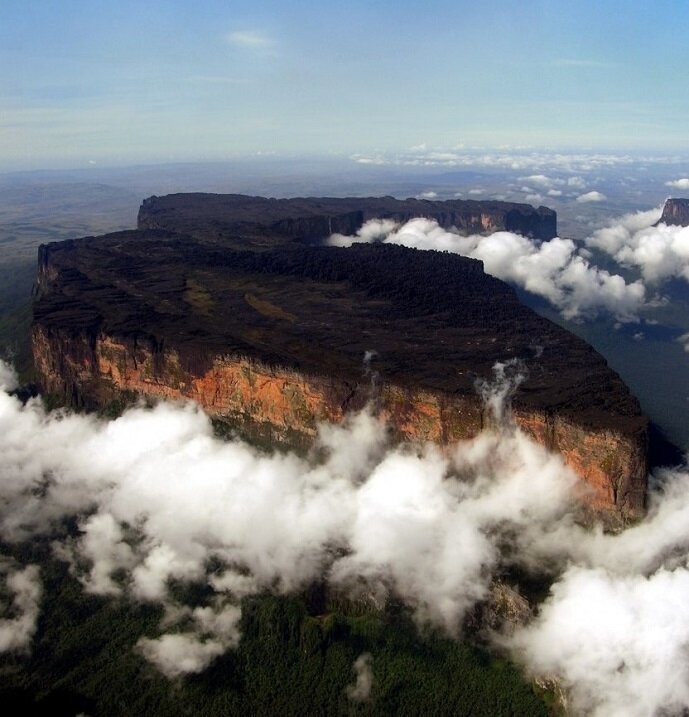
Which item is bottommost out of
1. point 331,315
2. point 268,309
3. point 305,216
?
point 331,315

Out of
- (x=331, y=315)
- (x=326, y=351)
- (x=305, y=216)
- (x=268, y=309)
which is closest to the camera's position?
(x=326, y=351)

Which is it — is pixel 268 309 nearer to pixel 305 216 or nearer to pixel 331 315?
pixel 331 315

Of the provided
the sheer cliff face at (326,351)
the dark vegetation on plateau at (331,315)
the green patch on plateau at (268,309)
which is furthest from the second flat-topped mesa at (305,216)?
the green patch on plateau at (268,309)


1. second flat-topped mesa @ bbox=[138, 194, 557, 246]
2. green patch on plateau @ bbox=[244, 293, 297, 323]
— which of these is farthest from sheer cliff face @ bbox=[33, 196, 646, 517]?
second flat-topped mesa @ bbox=[138, 194, 557, 246]

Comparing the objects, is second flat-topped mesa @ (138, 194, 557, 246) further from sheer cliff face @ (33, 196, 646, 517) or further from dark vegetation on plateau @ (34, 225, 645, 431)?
sheer cliff face @ (33, 196, 646, 517)

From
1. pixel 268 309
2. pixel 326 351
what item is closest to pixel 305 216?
pixel 268 309

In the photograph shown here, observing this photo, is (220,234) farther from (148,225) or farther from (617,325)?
→ (617,325)

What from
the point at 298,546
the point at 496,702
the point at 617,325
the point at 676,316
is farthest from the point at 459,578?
the point at 676,316
